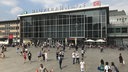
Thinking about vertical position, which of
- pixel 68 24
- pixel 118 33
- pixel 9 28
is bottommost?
pixel 118 33

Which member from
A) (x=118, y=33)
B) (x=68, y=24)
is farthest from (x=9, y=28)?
(x=118, y=33)

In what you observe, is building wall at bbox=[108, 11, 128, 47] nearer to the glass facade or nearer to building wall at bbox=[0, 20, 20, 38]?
the glass facade

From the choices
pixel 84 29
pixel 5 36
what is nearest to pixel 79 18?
pixel 84 29

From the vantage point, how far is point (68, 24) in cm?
7256

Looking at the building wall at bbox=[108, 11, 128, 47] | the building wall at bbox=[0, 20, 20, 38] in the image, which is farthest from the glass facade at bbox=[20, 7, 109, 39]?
the building wall at bbox=[0, 20, 20, 38]

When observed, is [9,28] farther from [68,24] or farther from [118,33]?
[118,33]

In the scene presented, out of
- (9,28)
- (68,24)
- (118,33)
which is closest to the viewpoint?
(118,33)

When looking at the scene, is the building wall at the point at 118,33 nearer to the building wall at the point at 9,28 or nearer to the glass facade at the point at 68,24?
the glass facade at the point at 68,24

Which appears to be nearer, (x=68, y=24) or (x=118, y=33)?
(x=118, y=33)

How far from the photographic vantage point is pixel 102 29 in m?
66.8

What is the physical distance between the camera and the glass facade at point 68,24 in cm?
6725

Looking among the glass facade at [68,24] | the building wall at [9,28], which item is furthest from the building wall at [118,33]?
the building wall at [9,28]

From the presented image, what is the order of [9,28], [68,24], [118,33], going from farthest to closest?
[9,28] → [68,24] → [118,33]

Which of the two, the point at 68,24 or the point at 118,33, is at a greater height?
the point at 68,24
